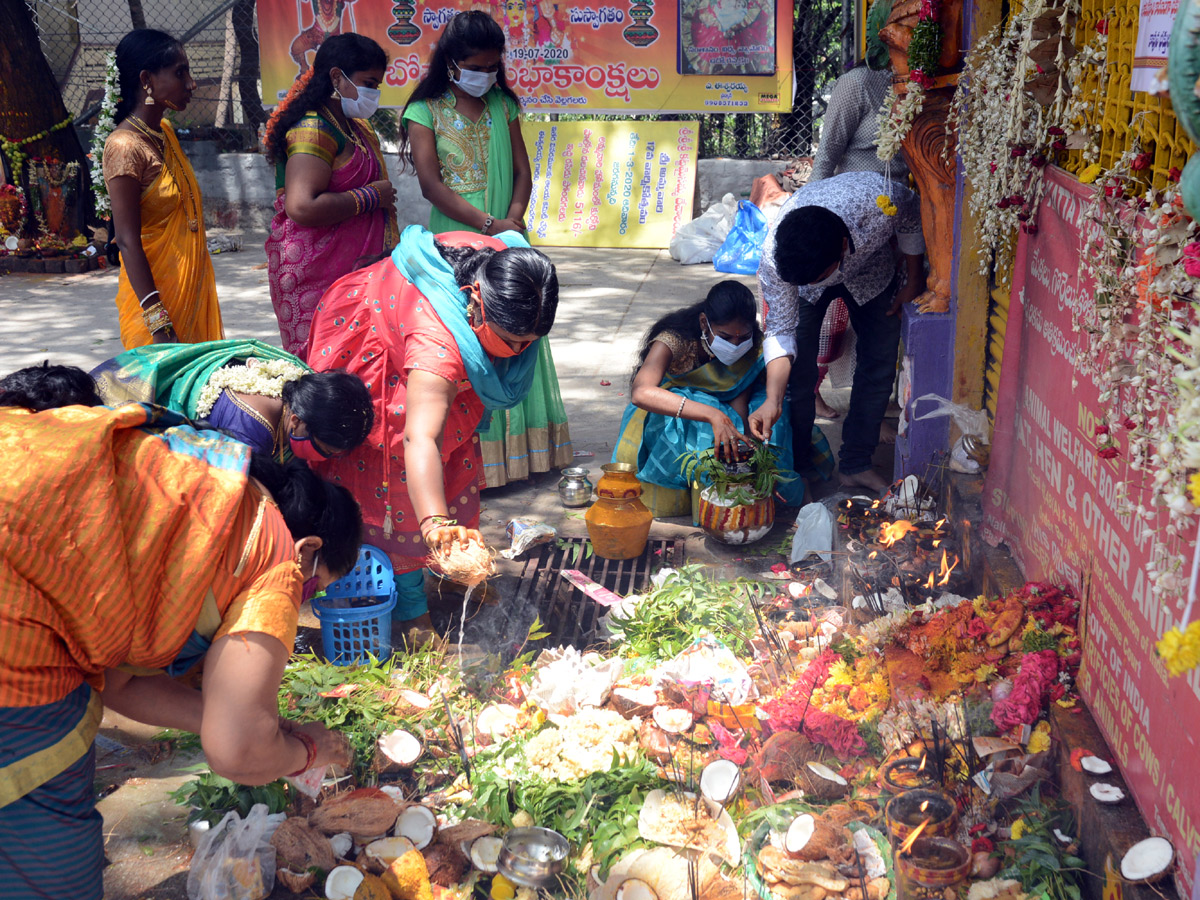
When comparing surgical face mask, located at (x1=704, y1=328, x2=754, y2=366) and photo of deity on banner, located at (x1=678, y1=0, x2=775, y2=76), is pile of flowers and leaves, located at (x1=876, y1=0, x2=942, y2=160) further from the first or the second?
photo of deity on banner, located at (x1=678, y1=0, x2=775, y2=76)

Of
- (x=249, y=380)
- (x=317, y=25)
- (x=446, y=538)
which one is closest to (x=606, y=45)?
(x=317, y=25)

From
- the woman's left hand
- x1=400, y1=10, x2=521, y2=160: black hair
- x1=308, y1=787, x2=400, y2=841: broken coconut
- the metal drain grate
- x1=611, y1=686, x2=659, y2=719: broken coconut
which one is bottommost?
the metal drain grate

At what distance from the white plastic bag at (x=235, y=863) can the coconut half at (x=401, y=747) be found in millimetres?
385

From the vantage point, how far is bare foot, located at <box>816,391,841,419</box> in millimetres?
5242

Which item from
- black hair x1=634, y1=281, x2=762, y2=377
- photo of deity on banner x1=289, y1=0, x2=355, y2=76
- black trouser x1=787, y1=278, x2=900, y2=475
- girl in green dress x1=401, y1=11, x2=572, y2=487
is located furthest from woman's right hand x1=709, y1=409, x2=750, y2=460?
photo of deity on banner x1=289, y1=0, x2=355, y2=76

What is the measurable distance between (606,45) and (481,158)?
5.26 m

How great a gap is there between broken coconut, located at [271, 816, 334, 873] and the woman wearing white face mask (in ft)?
7.06

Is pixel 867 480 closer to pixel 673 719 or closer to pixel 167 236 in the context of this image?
pixel 673 719

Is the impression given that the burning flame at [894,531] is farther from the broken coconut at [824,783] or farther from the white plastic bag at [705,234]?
the white plastic bag at [705,234]

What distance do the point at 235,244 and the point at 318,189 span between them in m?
6.87

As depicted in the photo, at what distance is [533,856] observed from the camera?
2174 millimetres

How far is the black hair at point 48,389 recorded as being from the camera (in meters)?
1.88

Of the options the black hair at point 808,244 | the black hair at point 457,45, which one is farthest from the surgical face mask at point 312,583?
the black hair at point 457,45

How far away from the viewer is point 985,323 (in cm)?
370
